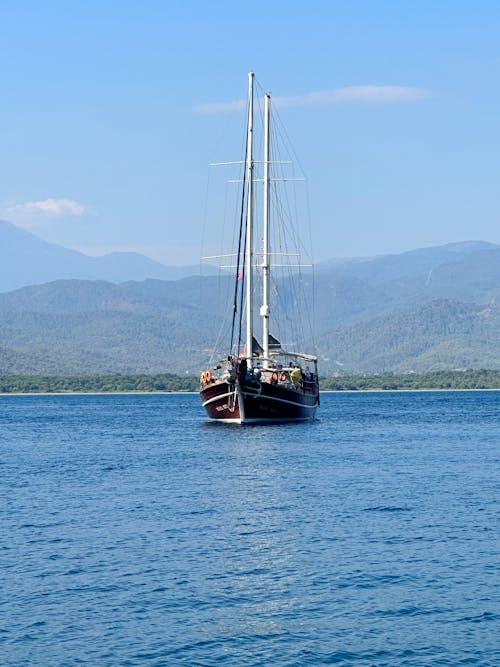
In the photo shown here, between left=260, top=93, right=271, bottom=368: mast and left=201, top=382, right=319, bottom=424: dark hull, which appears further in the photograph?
left=260, top=93, right=271, bottom=368: mast

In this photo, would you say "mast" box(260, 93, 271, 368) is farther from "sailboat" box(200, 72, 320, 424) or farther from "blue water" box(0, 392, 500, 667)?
"blue water" box(0, 392, 500, 667)

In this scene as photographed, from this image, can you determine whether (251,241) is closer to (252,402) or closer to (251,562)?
(252,402)

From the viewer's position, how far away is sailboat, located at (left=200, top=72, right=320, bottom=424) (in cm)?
9806

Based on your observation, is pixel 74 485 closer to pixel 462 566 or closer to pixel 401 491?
pixel 401 491

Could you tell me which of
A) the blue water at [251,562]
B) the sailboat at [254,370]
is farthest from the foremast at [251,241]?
the blue water at [251,562]

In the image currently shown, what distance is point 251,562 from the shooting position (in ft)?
128

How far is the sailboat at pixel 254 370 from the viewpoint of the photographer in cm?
9806

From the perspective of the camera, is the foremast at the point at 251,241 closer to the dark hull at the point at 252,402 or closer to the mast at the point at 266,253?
the mast at the point at 266,253

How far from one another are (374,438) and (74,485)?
4115cm

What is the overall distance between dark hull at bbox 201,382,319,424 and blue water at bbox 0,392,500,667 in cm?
2246

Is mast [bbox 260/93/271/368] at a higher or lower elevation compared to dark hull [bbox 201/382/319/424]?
higher

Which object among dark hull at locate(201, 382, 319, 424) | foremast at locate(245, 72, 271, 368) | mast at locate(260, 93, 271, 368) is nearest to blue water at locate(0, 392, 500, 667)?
dark hull at locate(201, 382, 319, 424)

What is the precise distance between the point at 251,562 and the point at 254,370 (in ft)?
200

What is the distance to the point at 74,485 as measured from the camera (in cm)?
6175
